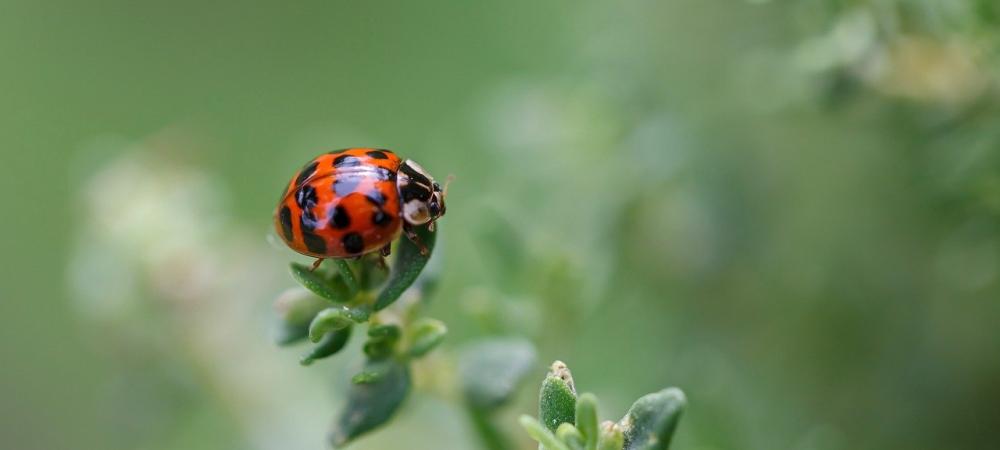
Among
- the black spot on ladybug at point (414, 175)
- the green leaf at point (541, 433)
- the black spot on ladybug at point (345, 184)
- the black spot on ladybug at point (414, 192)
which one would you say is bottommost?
the green leaf at point (541, 433)

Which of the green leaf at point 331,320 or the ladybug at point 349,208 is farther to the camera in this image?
the ladybug at point 349,208

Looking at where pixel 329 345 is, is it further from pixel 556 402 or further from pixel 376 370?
pixel 556 402

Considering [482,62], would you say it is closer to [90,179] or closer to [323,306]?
[90,179]

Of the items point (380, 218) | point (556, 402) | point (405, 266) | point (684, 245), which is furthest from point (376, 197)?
point (684, 245)

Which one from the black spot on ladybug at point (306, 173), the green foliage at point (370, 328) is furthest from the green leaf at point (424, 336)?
the black spot on ladybug at point (306, 173)

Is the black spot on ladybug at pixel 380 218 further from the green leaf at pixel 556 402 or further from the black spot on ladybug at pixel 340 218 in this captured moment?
the green leaf at pixel 556 402

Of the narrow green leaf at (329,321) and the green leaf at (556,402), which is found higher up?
the narrow green leaf at (329,321)

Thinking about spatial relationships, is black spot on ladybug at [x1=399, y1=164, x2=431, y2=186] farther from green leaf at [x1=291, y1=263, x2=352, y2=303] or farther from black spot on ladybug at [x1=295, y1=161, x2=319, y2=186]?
green leaf at [x1=291, y1=263, x2=352, y2=303]
